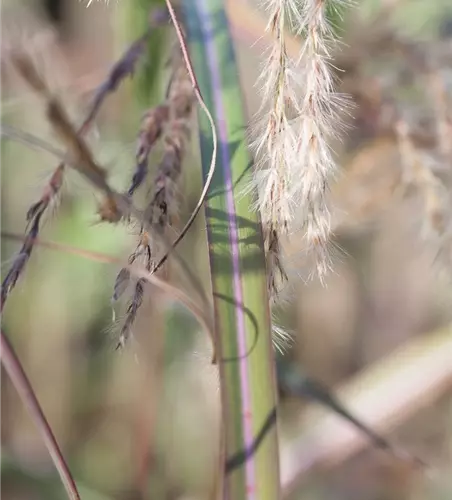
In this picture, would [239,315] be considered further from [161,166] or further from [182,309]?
[182,309]

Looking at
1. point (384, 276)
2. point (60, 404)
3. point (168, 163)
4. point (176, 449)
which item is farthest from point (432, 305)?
point (168, 163)

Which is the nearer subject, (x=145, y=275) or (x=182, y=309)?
(x=145, y=275)

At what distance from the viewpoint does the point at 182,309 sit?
583 mm

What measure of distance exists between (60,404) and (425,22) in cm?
56

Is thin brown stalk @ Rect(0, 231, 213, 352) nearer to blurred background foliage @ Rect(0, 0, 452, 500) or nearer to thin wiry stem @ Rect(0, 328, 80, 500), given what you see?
thin wiry stem @ Rect(0, 328, 80, 500)

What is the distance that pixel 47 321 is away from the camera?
29.7 inches

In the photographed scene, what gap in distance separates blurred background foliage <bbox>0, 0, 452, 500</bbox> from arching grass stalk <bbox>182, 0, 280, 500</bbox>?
0.46ft

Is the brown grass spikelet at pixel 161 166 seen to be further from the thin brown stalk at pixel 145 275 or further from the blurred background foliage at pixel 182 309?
the blurred background foliage at pixel 182 309

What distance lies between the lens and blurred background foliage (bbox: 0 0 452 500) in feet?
1.73

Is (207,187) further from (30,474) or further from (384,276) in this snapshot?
(384,276)

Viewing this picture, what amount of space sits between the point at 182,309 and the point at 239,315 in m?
0.31

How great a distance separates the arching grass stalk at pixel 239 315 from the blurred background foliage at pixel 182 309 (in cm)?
14

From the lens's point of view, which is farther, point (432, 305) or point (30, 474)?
point (432, 305)

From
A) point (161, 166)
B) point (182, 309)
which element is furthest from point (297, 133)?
point (182, 309)
